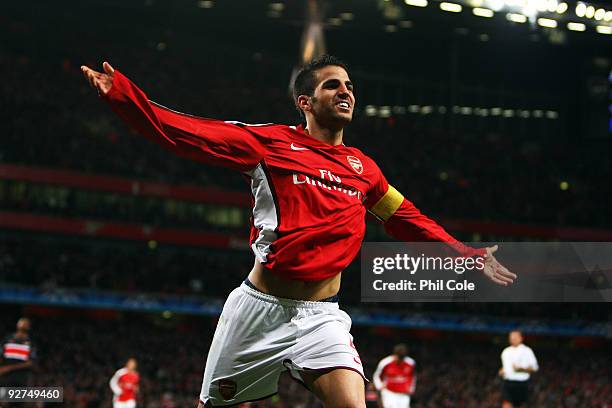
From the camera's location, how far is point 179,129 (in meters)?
4.07

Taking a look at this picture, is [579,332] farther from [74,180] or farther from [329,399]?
[329,399]

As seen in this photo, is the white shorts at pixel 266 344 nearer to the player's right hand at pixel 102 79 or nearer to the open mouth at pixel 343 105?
the open mouth at pixel 343 105

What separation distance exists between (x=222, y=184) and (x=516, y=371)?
2221 cm

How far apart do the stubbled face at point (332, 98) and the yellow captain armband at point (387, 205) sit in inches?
24.0

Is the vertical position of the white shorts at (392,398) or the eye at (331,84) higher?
the eye at (331,84)

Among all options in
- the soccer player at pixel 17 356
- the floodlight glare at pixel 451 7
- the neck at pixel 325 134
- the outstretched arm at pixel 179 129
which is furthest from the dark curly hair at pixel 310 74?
the floodlight glare at pixel 451 7

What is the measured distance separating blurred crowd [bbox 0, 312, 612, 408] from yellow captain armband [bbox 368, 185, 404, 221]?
51.9 ft

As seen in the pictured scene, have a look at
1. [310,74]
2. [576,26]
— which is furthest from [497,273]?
[576,26]

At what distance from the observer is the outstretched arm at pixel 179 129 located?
379cm

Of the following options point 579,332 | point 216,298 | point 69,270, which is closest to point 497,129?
point 579,332

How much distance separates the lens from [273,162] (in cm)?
447

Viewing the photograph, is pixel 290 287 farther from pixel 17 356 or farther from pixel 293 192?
pixel 17 356

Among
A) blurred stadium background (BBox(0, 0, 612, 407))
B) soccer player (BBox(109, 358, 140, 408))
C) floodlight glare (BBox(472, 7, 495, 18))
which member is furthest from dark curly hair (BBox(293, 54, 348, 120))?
floodlight glare (BBox(472, 7, 495, 18))

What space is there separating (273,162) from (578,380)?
2976 cm
